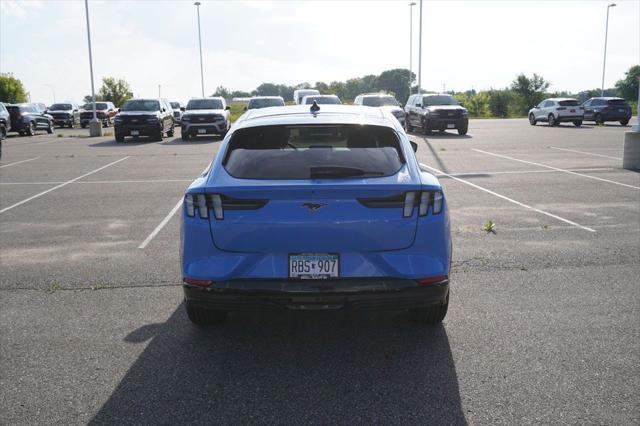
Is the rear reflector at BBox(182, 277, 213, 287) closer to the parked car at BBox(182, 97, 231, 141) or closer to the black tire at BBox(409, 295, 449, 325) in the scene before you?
the black tire at BBox(409, 295, 449, 325)

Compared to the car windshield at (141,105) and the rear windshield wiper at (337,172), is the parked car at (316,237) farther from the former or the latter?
the car windshield at (141,105)

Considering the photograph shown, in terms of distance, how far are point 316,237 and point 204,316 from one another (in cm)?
138

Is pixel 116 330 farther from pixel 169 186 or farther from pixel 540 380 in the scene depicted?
pixel 169 186

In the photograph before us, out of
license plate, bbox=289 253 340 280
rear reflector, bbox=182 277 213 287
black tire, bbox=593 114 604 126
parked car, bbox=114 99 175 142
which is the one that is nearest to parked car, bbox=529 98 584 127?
black tire, bbox=593 114 604 126

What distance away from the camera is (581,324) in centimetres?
478

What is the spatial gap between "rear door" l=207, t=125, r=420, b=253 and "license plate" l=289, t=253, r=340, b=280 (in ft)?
0.15

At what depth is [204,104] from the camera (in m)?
29.1

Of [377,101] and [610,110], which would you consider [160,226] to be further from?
[610,110]

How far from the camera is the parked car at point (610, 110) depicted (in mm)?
36219

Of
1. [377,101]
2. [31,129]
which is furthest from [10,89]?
[377,101]

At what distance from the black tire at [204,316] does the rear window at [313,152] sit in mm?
1170

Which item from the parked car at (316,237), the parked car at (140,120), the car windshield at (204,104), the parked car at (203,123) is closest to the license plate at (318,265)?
the parked car at (316,237)

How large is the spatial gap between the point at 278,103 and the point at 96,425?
26.6m

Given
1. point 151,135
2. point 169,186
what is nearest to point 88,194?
point 169,186
